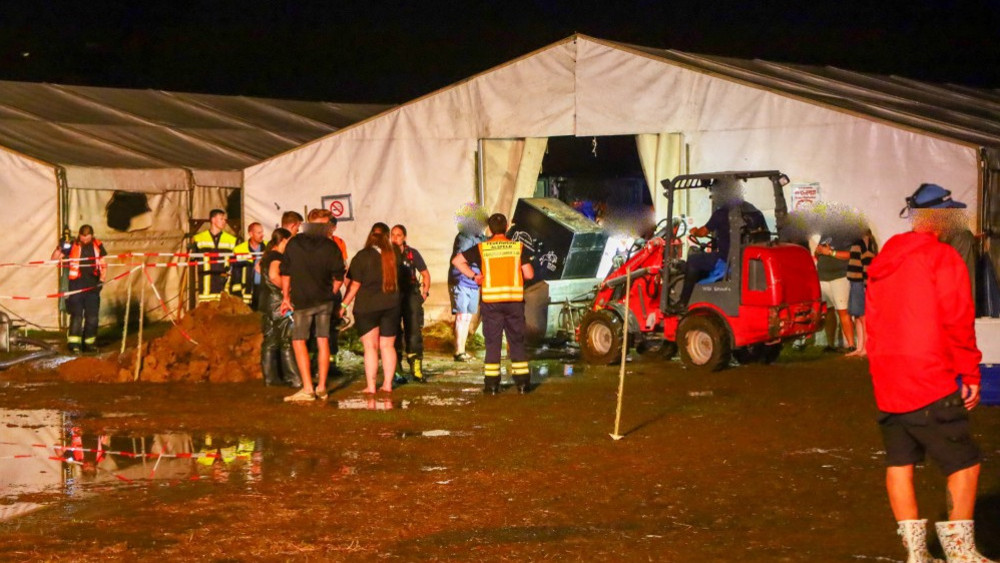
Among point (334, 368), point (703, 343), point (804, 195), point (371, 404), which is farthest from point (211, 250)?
point (804, 195)

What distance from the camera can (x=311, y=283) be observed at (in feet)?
40.4

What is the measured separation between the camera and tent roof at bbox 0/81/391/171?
72.9ft

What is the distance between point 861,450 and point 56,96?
22081mm

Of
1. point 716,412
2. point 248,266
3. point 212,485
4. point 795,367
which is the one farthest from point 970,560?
point 248,266

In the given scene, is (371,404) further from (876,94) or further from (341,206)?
(876,94)

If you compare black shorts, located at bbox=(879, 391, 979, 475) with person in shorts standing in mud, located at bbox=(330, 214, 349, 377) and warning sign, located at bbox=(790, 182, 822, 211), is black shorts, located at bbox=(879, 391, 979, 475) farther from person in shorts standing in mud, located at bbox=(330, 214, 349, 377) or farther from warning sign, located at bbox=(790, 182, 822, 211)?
warning sign, located at bbox=(790, 182, 822, 211)

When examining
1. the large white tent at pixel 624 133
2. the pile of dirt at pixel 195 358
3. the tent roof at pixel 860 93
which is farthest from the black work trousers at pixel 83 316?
→ the tent roof at pixel 860 93

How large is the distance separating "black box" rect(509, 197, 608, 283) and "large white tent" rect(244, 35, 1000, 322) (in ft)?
1.14

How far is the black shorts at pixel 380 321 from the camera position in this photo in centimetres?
1256

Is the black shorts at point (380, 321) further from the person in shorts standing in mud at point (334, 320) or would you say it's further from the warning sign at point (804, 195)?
the warning sign at point (804, 195)

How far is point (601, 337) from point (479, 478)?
24.1 ft

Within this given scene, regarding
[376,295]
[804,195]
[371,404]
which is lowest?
[371,404]

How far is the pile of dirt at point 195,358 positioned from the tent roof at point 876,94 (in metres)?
6.54

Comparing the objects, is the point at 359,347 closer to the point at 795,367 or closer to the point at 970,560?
the point at 795,367
